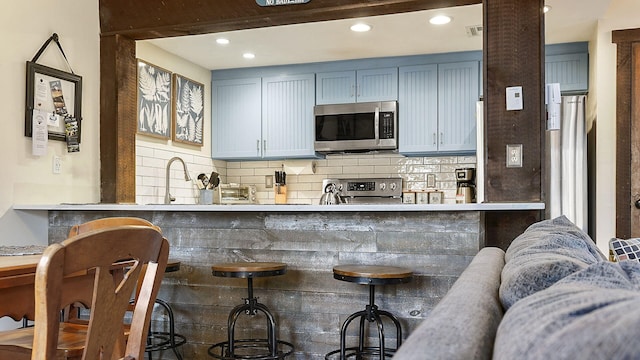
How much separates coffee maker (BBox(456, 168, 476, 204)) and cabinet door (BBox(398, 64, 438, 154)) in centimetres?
31

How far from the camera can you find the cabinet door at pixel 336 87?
5.23 m

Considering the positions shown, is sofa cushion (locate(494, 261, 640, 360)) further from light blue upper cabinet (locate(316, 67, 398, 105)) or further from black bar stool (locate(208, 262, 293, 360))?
light blue upper cabinet (locate(316, 67, 398, 105))

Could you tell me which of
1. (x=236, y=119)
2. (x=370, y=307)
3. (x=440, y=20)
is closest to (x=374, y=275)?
(x=370, y=307)

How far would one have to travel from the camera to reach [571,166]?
4.16m

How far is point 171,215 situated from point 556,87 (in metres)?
2.16

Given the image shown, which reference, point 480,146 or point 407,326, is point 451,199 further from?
point 407,326

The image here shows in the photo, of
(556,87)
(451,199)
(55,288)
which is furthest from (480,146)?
(55,288)

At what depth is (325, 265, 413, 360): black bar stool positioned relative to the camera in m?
2.52

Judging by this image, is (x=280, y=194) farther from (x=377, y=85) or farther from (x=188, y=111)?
(x=377, y=85)

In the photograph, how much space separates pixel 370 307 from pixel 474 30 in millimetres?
2534

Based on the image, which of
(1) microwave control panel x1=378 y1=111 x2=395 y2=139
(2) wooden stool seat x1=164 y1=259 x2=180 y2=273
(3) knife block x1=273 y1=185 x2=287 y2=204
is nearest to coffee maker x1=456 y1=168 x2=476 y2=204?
(1) microwave control panel x1=378 y1=111 x2=395 y2=139

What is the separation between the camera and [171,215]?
3.28 metres

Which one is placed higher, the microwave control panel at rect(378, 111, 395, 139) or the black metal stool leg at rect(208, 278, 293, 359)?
the microwave control panel at rect(378, 111, 395, 139)

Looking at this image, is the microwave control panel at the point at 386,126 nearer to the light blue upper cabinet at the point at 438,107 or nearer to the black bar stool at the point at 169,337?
the light blue upper cabinet at the point at 438,107
